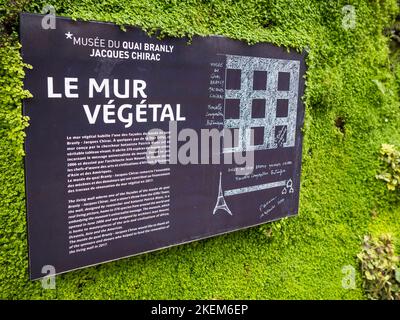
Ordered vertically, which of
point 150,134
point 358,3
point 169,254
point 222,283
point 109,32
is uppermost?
point 358,3

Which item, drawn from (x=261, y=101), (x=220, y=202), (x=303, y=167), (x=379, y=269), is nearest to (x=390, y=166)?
(x=379, y=269)

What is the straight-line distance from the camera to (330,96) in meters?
3.86

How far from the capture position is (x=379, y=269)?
4270 millimetres

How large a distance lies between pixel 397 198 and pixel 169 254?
296 centimetres

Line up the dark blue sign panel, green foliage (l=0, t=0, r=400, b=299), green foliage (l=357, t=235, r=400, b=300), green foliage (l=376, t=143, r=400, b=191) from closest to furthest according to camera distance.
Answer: the dark blue sign panel → green foliage (l=0, t=0, r=400, b=299) → green foliage (l=357, t=235, r=400, b=300) → green foliage (l=376, t=143, r=400, b=191)

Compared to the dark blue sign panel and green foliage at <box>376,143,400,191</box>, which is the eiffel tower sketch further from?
green foliage at <box>376,143,400,191</box>

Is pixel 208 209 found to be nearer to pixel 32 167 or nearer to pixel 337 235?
pixel 32 167

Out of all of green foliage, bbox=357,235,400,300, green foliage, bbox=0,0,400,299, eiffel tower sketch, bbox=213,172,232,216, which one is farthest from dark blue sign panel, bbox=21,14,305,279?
green foliage, bbox=357,235,400,300

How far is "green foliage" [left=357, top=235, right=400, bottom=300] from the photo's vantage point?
423 cm

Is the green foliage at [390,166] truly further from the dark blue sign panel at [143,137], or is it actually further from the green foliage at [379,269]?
the dark blue sign panel at [143,137]

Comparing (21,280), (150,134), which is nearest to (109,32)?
(150,134)

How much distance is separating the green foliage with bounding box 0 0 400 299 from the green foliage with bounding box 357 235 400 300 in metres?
0.13

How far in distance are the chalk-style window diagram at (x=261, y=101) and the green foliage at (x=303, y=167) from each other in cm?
20

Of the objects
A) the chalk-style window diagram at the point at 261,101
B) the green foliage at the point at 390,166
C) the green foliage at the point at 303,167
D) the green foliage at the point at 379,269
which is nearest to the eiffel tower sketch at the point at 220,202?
the chalk-style window diagram at the point at 261,101
